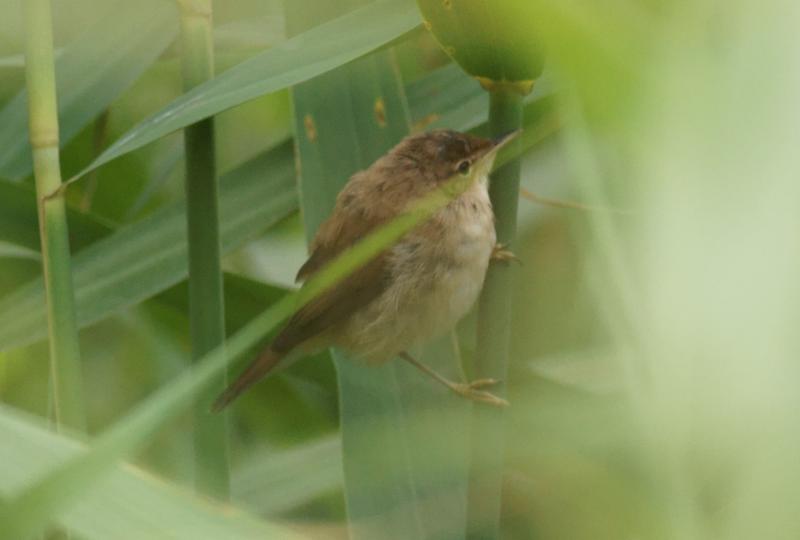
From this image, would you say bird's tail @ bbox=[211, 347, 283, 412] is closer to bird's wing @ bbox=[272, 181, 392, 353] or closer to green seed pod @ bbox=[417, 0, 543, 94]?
bird's wing @ bbox=[272, 181, 392, 353]

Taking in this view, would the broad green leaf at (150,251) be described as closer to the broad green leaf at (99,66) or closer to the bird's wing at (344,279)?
the bird's wing at (344,279)

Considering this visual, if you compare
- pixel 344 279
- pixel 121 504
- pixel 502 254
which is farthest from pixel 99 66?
pixel 121 504

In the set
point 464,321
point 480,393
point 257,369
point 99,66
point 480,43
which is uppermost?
point 99,66

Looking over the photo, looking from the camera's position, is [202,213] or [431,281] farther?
[431,281]

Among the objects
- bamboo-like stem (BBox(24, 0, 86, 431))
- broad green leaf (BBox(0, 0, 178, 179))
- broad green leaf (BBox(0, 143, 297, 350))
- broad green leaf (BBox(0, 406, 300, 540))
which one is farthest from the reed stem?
broad green leaf (BBox(0, 406, 300, 540))

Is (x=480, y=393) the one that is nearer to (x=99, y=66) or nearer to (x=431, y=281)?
(x=431, y=281)
